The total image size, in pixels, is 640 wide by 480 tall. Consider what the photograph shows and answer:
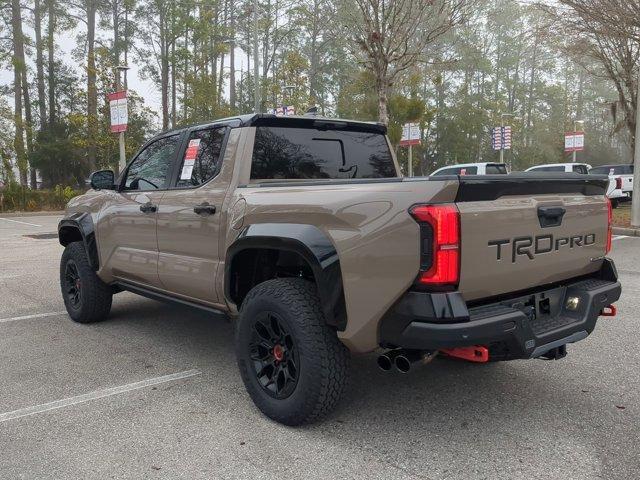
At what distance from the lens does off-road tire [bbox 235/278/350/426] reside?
289 centimetres

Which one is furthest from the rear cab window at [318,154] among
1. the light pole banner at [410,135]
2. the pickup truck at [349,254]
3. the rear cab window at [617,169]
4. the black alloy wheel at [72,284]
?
the rear cab window at [617,169]

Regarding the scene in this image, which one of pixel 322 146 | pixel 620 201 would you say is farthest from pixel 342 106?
pixel 322 146

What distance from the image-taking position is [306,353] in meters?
2.89

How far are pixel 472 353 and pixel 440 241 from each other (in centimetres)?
61

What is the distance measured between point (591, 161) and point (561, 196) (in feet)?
197

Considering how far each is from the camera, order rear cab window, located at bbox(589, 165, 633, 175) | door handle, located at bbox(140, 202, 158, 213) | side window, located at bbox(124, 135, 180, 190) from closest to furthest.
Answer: door handle, located at bbox(140, 202, 158, 213), side window, located at bbox(124, 135, 180, 190), rear cab window, located at bbox(589, 165, 633, 175)

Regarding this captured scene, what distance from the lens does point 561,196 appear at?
3059 mm

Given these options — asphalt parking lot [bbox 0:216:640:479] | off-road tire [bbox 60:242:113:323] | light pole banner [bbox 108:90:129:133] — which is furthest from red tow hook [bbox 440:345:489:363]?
light pole banner [bbox 108:90:129:133]

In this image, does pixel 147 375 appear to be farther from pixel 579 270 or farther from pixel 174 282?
pixel 579 270

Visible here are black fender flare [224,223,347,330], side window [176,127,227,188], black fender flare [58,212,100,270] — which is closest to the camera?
black fender flare [224,223,347,330]

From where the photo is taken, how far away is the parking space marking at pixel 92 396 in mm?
3342

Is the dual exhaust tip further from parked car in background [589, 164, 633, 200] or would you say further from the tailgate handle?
parked car in background [589, 164, 633, 200]

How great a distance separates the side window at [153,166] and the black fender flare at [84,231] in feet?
2.09

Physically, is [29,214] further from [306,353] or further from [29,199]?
[306,353]
